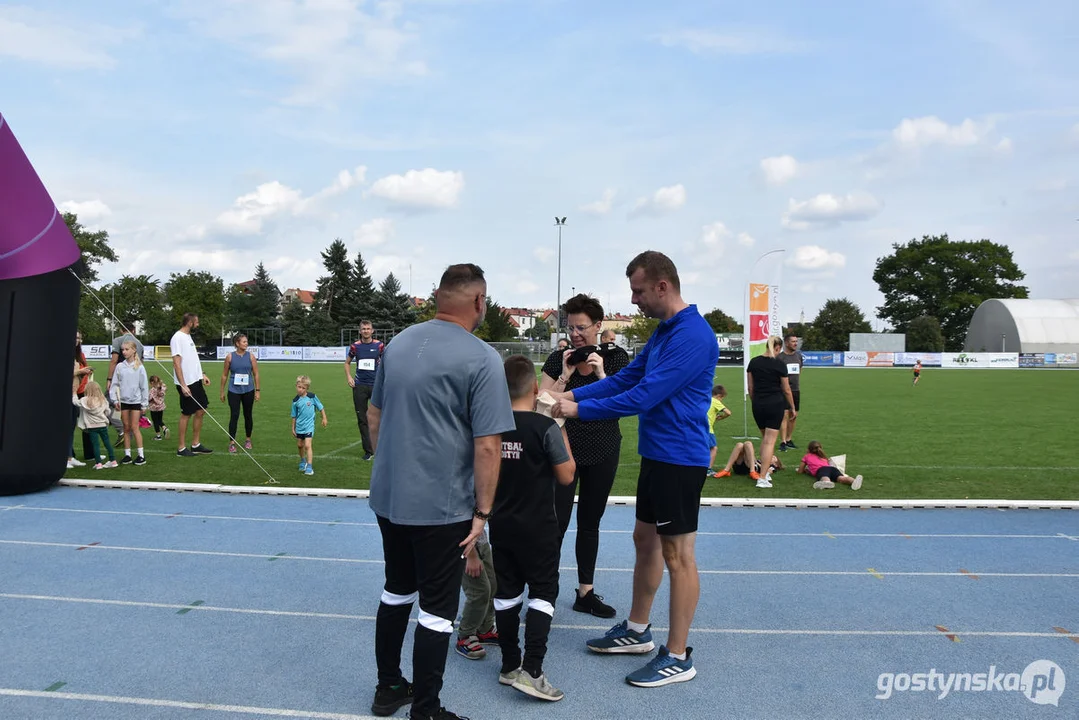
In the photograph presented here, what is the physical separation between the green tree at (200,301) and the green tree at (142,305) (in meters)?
5.94

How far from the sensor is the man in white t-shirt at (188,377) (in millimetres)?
9273

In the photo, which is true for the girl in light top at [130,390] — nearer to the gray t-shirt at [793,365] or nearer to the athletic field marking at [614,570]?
the athletic field marking at [614,570]

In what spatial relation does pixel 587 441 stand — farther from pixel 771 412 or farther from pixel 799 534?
pixel 771 412

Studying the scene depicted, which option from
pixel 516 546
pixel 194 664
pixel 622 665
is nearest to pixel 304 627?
pixel 194 664

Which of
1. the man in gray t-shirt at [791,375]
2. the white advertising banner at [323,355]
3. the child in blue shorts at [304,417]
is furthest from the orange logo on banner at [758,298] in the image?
the white advertising banner at [323,355]

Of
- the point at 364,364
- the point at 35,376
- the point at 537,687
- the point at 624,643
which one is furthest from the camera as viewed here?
the point at 364,364

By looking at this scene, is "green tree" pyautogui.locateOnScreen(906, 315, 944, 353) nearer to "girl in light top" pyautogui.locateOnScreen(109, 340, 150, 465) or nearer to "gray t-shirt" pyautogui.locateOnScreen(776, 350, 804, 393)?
"gray t-shirt" pyautogui.locateOnScreen(776, 350, 804, 393)

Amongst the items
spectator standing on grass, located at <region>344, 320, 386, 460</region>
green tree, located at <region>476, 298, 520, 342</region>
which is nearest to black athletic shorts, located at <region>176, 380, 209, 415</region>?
A: spectator standing on grass, located at <region>344, 320, 386, 460</region>

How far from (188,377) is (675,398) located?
8.05 m

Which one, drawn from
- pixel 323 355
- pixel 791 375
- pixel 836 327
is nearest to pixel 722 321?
pixel 836 327

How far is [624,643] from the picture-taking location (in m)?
3.78

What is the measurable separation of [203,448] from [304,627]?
7.26 meters

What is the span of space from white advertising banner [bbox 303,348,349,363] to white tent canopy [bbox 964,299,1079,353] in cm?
5600

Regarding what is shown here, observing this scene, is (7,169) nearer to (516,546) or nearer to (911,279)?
(516,546)
